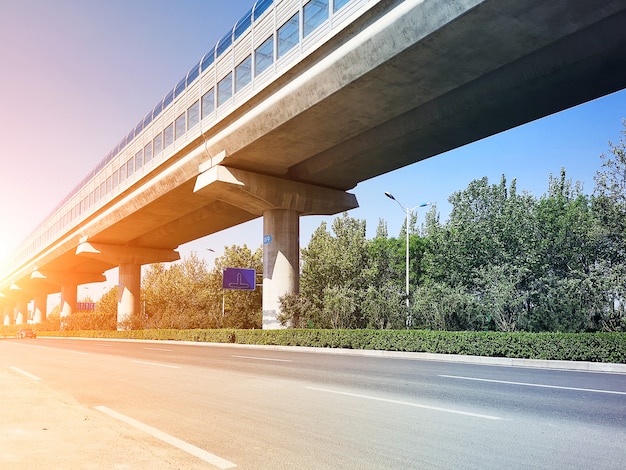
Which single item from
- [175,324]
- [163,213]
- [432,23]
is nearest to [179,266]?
[175,324]

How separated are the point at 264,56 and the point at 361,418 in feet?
62.9

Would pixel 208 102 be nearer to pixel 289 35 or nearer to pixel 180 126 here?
pixel 180 126

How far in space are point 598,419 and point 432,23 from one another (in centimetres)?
1149

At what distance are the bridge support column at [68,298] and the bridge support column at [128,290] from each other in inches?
1039

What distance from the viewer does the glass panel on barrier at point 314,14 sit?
62.9 feet

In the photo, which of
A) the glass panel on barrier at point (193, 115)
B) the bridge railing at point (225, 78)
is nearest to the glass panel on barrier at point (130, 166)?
the bridge railing at point (225, 78)

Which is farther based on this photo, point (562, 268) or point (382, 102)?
point (562, 268)

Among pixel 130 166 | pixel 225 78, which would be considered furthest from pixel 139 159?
pixel 225 78

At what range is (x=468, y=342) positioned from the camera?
64.1 ft

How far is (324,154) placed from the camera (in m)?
28.1

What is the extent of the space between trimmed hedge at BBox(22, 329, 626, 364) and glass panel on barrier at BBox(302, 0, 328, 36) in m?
12.0

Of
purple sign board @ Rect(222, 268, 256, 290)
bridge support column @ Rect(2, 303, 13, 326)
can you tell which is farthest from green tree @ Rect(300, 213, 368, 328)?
bridge support column @ Rect(2, 303, 13, 326)

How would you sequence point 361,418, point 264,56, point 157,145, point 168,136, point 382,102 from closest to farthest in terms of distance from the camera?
point 361,418, point 382,102, point 264,56, point 168,136, point 157,145

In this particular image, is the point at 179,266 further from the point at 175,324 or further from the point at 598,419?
the point at 598,419
